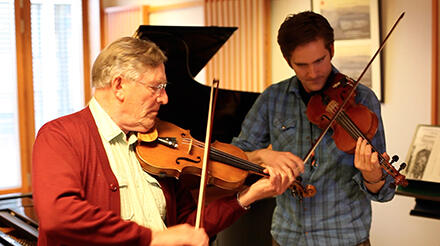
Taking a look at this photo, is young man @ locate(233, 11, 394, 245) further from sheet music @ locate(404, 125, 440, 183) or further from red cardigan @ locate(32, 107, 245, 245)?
sheet music @ locate(404, 125, 440, 183)

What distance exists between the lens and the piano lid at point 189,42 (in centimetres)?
285

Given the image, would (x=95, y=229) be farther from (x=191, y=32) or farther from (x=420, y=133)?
(x=420, y=133)

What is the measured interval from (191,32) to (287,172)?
4.61 feet

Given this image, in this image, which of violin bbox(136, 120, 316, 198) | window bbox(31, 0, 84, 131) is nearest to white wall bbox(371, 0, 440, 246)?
violin bbox(136, 120, 316, 198)

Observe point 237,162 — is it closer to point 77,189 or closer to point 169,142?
point 169,142

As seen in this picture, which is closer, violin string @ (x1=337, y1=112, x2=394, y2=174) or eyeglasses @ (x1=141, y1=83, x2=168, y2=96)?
eyeglasses @ (x1=141, y1=83, x2=168, y2=96)

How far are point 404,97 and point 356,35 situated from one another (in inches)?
24.9

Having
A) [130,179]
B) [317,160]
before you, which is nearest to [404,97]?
[317,160]

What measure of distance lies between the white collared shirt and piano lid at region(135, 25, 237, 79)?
1223mm

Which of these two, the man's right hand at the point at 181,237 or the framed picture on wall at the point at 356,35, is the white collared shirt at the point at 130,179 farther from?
the framed picture on wall at the point at 356,35

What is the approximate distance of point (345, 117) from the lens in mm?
1824

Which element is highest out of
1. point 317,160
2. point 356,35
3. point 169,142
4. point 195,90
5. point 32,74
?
point 356,35

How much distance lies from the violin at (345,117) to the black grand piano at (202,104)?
47.5 inches

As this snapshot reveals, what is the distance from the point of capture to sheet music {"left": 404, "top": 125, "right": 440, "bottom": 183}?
265cm
